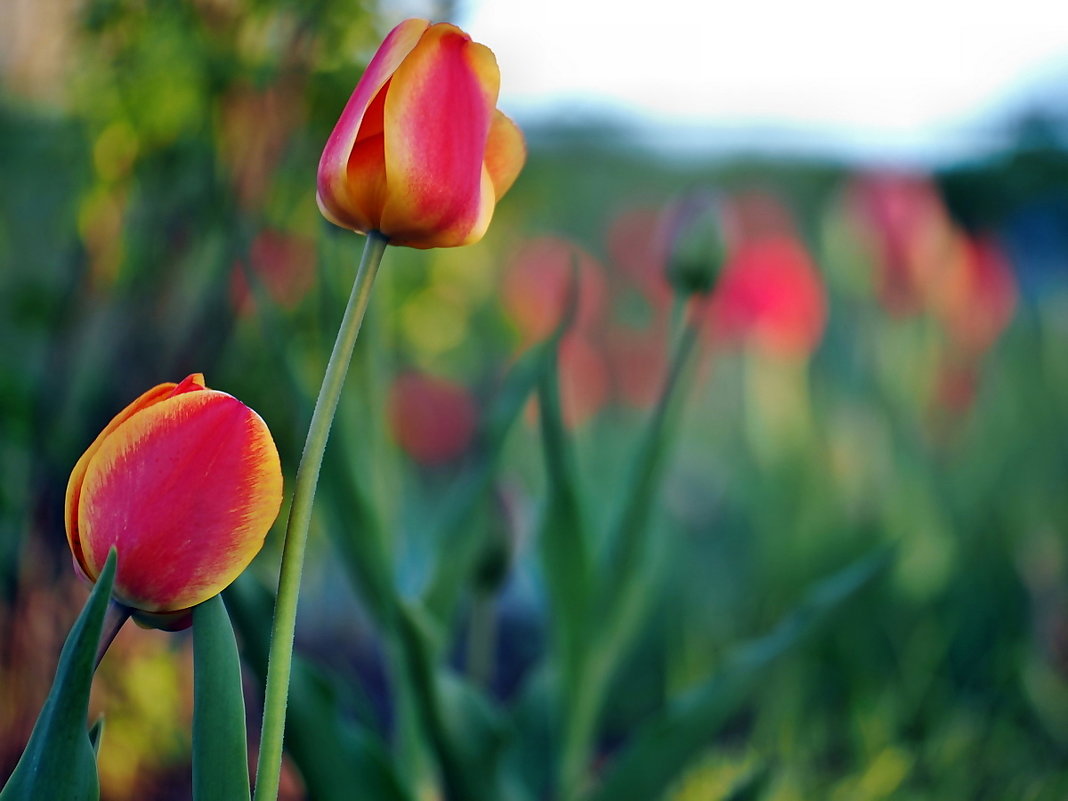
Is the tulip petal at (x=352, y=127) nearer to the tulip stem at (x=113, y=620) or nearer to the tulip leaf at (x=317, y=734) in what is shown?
the tulip stem at (x=113, y=620)

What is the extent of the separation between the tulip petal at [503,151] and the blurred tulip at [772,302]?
1.24 metres

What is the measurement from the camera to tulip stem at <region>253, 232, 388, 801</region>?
0.38m

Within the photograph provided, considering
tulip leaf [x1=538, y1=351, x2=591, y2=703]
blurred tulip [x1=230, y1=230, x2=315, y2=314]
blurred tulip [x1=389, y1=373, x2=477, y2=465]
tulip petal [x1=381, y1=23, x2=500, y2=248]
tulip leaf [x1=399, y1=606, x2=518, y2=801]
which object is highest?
tulip petal [x1=381, y1=23, x2=500, y2=248]

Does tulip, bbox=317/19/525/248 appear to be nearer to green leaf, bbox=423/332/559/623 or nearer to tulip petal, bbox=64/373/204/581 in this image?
tulip petal, bbox=64/373/204/581

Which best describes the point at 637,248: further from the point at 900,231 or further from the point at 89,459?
the point at 89,459

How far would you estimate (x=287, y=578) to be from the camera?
384 mm

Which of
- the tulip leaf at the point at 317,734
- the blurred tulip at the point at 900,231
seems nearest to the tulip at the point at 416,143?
the tulip leaf at the point at 317,734

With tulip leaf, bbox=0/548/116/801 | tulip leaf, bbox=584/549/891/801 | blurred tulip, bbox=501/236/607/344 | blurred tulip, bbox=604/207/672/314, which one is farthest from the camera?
blurred tulip, bbox=604/207/672/314

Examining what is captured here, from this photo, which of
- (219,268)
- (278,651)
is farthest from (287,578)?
(219,268)

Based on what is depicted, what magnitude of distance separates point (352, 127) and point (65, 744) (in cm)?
24

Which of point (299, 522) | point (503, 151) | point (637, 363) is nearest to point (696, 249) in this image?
point (503, 151)

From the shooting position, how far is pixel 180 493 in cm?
38

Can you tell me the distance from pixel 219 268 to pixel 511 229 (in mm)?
559

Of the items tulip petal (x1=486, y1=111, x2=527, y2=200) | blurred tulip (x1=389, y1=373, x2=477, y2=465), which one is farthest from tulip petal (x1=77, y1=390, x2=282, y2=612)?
blurred tulip (x1=389, y1=373, x2=477, y2=465)
